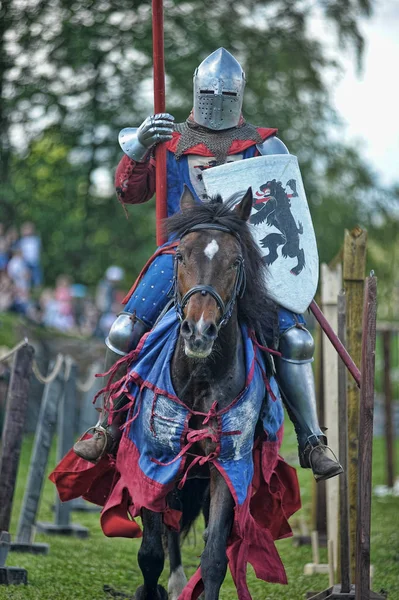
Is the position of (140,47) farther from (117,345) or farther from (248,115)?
(117,345)

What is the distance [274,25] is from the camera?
22.1 meters

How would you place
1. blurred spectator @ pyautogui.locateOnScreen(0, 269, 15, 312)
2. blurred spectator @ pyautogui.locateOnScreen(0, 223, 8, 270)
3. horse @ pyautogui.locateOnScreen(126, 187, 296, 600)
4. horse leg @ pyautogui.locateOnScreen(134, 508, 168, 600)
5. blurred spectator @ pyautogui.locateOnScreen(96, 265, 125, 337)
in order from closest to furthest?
horse @ pyautogui.locateOnScreen(126, 187, 296, 600)
horse leg @ pyautogui.locateOnScreen(134, 508, 168, 600)
blurred spectator @ pyautogui.locateOnScreen(0, 269, 15, 312)
blurred spectator @ pyautogui.locateOnScreen(0, 223, 8, 270)
blurred spectator @ pyautogui.locateOnScreen(96, 265, 125, 337)

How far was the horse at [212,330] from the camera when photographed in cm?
516

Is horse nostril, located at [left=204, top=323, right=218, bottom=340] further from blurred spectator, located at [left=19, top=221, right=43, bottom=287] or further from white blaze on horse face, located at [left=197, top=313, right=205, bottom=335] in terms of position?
blurred spectator, located at [left=19, top=221, right=43, bottom=287]

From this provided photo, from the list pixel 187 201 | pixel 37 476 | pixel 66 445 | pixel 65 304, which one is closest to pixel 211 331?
pixel 187 201

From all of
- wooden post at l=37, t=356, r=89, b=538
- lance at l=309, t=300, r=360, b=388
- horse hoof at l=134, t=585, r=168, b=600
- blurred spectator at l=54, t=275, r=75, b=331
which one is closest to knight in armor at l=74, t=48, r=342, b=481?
lance at l=309, t=300, r=360, b=388

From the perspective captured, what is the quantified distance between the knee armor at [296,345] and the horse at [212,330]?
19 cm

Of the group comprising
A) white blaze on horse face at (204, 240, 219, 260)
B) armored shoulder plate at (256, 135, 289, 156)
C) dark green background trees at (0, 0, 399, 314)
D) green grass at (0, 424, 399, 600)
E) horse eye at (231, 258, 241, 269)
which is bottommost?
green grass at (0, 424, 399, 600)

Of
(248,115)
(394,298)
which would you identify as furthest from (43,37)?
(394,298)

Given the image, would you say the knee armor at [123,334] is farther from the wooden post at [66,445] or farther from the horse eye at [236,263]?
the wooden post at [66,445]

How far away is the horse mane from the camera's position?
5.47 metres

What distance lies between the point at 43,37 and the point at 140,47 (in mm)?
1666

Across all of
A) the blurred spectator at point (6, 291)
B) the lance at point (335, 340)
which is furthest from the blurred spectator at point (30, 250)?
the lance at point (335, 340)

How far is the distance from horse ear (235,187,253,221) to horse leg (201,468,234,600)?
1299 mm
